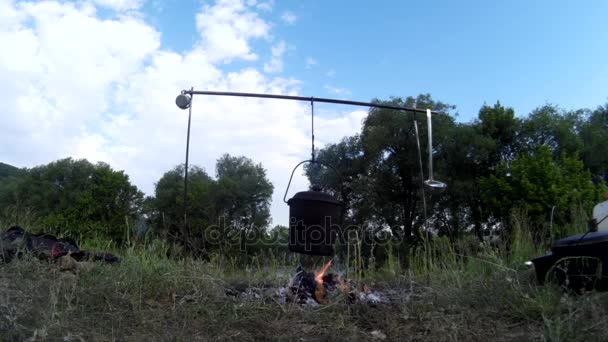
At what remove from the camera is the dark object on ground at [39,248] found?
11.3ft

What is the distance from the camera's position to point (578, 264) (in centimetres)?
290

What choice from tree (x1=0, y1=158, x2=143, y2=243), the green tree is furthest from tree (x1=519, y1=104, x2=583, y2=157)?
tree (x1=0, y1=158, x2=143, y2=243)

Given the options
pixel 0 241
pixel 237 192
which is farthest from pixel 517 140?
pixel 0 241

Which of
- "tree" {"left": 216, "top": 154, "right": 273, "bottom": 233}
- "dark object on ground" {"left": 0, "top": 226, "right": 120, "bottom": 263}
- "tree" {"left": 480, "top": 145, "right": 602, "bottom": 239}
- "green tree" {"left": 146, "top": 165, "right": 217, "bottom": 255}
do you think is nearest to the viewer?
"dark object on ground" {"left": 0, "top": 226, "right": 120, "bottom": 263}

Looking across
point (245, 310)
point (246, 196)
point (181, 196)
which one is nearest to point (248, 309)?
point (245, 310)

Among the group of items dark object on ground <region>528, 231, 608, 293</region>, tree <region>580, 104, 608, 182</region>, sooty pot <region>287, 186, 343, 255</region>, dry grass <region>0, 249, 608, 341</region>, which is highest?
tree <region>580, 104, 608, 182</region>

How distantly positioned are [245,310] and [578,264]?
7.05 feet

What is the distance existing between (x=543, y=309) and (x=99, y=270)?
2978 millimetres

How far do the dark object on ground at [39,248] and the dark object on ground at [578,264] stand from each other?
3.23 meters

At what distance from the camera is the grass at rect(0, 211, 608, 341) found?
2.50 meters

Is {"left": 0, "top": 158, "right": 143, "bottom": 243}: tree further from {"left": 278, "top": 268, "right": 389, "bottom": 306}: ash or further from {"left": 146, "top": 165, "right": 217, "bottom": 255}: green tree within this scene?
{"left": 278, "top": 268, "right": 389, "bottom": 306}: ash

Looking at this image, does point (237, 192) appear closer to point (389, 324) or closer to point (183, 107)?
point (183, 107)

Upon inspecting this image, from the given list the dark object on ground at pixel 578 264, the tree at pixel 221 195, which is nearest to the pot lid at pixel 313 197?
the dark object on ground at pixel 578 264

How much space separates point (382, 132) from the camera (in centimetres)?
1839
